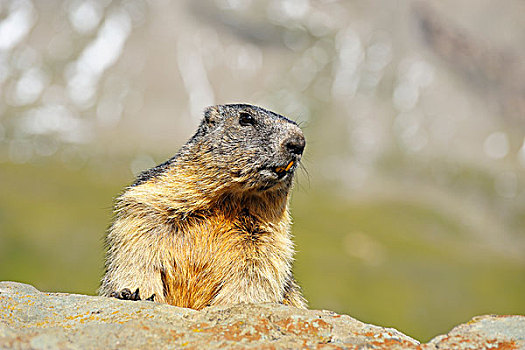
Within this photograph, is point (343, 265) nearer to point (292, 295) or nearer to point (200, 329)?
point (292, 295)

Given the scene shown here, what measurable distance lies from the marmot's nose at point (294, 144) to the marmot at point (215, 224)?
2cm

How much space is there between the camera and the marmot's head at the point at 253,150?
909 centimetres

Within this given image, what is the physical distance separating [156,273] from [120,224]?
110 centimetres

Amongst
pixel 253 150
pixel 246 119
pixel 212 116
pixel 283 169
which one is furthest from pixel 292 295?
pixel 212 116

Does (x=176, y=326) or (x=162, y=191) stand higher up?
(x=162, y=191)

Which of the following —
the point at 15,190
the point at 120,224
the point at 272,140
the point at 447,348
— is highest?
the point at 15,190

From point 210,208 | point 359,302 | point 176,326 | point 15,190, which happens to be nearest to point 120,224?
point 210,208

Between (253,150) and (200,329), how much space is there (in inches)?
157

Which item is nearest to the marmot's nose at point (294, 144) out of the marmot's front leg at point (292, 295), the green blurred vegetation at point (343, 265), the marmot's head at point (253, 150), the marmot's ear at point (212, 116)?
the marmot's head at point (253, 150)

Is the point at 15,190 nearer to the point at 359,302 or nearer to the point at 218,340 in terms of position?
the point at 359,302

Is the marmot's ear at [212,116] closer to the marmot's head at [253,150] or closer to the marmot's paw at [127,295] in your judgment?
the marmot's head at [253,150]

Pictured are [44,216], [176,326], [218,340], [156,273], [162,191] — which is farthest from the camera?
[44,216]

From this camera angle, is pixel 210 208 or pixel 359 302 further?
pixel 359 302

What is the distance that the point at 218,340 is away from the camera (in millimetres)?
5602
